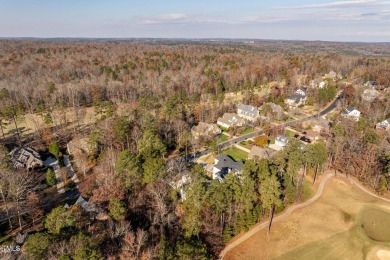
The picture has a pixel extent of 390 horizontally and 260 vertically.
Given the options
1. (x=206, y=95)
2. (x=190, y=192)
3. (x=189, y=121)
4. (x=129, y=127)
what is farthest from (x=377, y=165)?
(x=206, y=95)

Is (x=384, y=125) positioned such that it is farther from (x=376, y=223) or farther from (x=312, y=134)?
(x=376, y=223)

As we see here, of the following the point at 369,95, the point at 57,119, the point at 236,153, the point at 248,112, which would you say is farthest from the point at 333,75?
the point at 57,119

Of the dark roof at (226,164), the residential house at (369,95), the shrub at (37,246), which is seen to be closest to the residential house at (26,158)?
the shrub at (37,246)

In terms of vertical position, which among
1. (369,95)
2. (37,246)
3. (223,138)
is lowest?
(223,138)

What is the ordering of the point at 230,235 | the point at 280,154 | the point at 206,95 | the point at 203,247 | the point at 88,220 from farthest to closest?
the point at 206,95, the point at 280,154, the point at 230,235, the point at 88,220, the point at 203,247

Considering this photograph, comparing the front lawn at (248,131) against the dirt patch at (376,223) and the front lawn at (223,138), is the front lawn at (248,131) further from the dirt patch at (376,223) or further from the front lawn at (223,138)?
the dirt patch at (376,223)

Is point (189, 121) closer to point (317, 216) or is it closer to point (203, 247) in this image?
point (317, 216)
